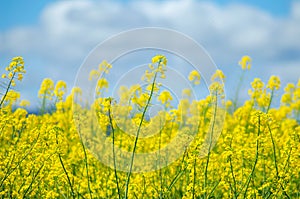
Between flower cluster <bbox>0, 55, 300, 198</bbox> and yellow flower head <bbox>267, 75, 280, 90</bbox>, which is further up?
yellow flower head <bbox>267, 75, 280, 90</bbox>

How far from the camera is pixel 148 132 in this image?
6.04m

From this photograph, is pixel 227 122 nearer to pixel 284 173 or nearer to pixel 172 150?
pixel 172 150

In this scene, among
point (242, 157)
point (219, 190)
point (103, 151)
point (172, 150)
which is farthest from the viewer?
point (103, 151)

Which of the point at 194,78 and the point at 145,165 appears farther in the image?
the point at 194,78

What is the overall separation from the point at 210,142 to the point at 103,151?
2.07 metres

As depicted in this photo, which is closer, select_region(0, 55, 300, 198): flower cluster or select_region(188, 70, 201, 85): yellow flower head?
select_region(0, 55, 300, 198): flower cluster

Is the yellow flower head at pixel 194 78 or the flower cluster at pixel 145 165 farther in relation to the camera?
the yellow flower head at pixel 194 78

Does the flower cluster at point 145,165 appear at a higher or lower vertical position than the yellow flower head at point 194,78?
lower

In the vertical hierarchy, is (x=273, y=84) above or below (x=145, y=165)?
above

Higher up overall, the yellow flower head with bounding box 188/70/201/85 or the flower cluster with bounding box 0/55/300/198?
the yellow flower head with bounding box 188/70/201/85

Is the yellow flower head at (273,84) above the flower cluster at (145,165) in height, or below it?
above

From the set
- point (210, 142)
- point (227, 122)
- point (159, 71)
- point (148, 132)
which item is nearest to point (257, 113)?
point (210, 142)

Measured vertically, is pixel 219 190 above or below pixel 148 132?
below

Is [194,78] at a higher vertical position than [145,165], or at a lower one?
higher
